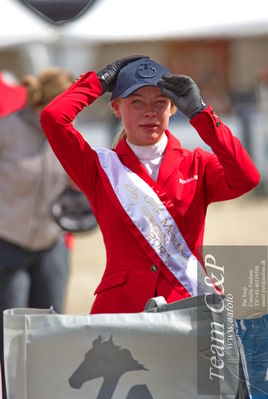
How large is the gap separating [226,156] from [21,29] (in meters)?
7.08

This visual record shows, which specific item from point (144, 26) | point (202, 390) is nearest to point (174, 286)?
point (202, 390)

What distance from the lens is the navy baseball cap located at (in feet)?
9.30

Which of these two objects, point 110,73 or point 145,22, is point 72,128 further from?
point 145,22

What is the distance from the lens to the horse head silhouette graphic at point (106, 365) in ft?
8.43

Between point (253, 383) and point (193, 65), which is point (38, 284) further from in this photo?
point (193, 65)

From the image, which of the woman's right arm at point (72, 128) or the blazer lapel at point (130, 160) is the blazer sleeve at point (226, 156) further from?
the woman's right arm at point (72, 128)

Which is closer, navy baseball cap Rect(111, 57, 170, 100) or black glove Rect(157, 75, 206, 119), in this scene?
black glove Rect(157, 75, 206, 119)

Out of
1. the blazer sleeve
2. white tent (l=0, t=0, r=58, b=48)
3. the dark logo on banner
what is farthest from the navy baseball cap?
white tent (l=0, t=0, r=58, b=48)

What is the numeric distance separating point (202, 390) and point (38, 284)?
204 centimetres

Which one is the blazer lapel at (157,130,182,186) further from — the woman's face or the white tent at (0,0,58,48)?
the white tent at (0,0,58,48)

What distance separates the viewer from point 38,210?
4.60m

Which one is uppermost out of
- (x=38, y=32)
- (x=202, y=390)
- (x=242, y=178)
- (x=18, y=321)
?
(x=38, y=32)

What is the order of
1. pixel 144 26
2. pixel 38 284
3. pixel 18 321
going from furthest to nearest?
pixel 144 26
pixel 38 284
pixel 18 321

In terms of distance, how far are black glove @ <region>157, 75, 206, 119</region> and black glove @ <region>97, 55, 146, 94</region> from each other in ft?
0.66
